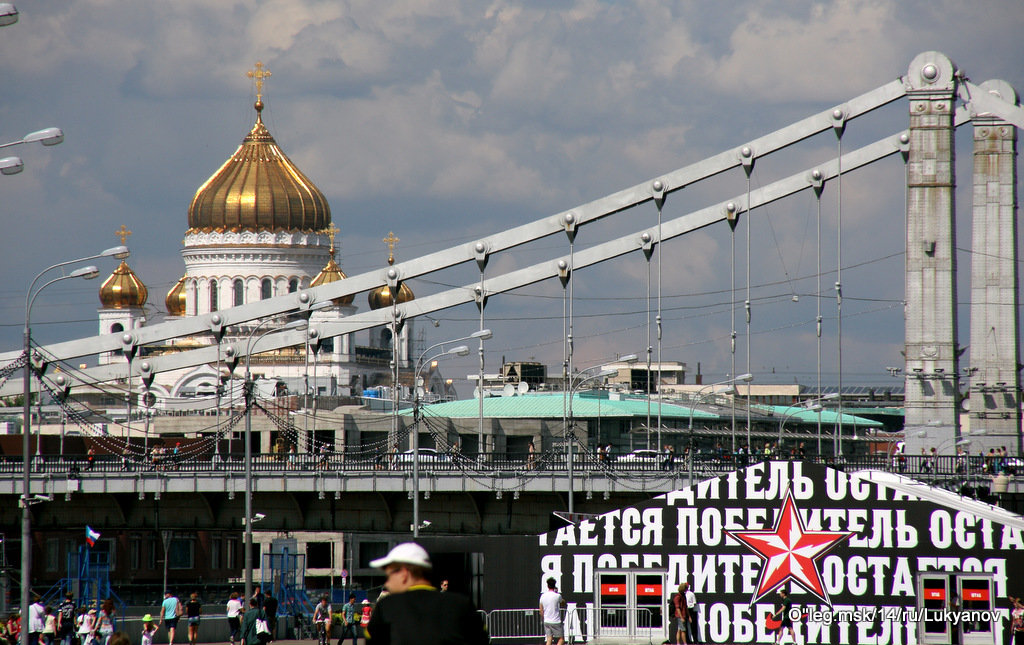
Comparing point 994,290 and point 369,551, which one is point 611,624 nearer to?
point 994,290

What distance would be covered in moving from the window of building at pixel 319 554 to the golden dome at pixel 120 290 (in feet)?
161

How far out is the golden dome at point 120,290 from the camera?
14300 cm

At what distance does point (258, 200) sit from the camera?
142 m

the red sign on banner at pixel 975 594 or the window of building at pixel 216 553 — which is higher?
the red sign on banner at pixel 975 594

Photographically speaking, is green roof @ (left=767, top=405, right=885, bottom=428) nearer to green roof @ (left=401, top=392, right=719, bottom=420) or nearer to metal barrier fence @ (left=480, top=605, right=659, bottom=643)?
green roof @ (left=401, top=392, right=719, bottom=420)

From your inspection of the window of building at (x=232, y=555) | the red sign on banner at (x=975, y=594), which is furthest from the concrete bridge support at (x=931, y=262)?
the window of building at (x=232, y=555)

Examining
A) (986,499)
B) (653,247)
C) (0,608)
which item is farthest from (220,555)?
(986,499)

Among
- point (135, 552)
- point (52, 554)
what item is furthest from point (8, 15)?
point (135, 552)

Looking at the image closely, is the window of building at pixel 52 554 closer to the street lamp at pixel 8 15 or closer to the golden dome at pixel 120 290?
the golden dome at pixel 120 290

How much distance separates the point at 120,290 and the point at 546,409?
5250cm

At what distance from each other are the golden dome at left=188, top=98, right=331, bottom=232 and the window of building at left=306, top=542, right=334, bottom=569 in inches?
1793

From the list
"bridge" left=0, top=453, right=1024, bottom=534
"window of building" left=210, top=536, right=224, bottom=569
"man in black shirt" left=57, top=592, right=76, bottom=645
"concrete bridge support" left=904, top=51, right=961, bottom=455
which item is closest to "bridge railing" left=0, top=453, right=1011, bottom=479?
"bridge" left=0, top=453, right=1024, bottom=534

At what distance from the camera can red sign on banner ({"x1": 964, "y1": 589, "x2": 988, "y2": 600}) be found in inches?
1427

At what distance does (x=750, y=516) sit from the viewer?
125 ft
